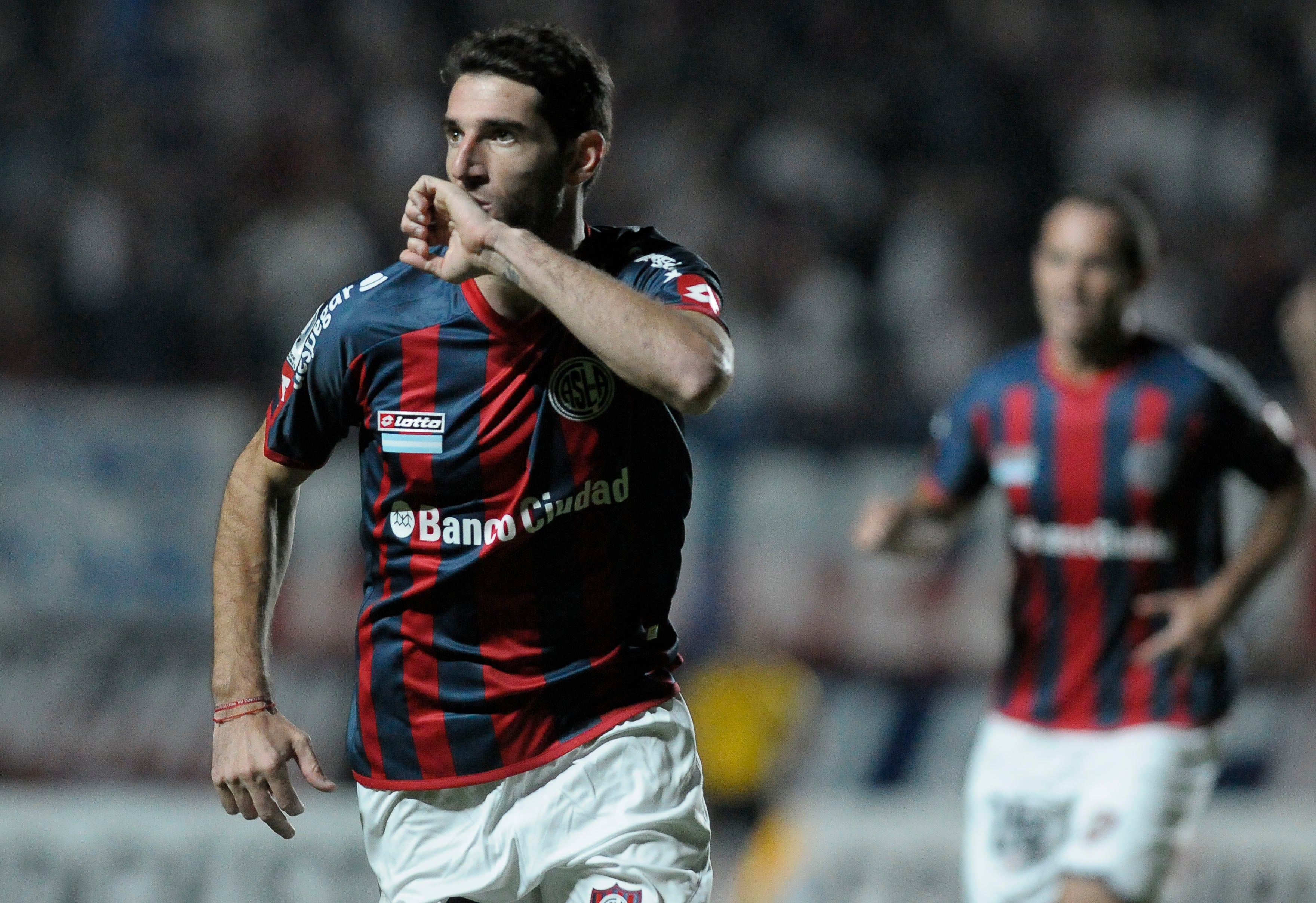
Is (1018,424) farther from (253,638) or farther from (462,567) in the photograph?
(253,638)

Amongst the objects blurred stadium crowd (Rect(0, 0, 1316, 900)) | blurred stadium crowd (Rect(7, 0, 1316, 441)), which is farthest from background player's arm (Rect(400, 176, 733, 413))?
blurred stadium crowd (Rect(7, 0, 1316, 441))

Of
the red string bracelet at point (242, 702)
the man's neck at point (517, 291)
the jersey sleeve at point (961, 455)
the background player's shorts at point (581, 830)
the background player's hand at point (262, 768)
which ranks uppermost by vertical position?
the man's neck at point (517, 291)

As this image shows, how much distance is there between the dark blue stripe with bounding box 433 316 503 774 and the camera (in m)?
3.10

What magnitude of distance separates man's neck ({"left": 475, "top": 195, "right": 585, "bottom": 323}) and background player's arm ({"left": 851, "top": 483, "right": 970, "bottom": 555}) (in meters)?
→ 1.79

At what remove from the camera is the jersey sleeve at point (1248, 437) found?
15.3 feet

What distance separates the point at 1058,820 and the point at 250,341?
5203mm

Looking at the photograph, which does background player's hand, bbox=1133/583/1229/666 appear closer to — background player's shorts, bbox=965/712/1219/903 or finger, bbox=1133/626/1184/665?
finger, bbox=1133/626/1184/665

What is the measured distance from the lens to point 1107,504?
466cm

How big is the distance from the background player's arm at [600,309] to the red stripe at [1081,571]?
2159mm

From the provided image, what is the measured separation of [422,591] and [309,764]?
0.39 meters

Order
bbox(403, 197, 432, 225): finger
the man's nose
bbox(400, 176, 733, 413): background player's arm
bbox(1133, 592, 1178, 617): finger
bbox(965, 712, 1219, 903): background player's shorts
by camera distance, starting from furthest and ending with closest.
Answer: bbox(1133, 592, 1178, 617): finger, bbox(965, 712, 1219, 903): background player's shorts, the man's nose, bbox(403, 197, 432, 225): finger, bbox(400, 176, 733, 413): background player's arm

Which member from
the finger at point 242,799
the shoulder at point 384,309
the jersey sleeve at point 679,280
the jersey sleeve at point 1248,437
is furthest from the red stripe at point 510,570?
the jersey sleeve at point 1248,437

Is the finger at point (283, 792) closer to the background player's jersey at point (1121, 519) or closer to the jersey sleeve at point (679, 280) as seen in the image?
the jersey sleeve at point (679, 280)

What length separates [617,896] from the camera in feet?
9.91
